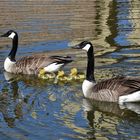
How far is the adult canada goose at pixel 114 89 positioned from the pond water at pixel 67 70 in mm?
172

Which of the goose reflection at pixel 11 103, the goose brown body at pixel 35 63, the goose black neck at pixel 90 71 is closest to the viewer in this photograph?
the goose reflection at pixel 11 103

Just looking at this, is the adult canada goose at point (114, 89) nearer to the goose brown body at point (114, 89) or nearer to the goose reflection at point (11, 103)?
the goose brown body at point (114, 89)

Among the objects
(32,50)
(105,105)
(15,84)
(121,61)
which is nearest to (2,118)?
(105,105)

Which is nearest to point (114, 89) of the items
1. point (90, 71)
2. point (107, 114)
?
point (107, 114)

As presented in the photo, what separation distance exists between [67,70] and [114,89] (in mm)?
3757

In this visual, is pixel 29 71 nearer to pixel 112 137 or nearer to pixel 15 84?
pixel 15 84

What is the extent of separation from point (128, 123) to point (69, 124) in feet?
3.65

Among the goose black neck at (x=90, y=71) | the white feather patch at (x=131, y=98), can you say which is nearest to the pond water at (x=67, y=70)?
the white feather patch at (x=131, y=98)

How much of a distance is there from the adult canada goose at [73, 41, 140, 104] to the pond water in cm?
17

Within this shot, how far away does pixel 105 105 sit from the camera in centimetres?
1158

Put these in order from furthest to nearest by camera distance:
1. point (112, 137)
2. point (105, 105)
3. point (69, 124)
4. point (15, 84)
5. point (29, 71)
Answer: point (29, 71) < point (15, 84) < point (105, 105) < point (69, 124) < point (112, 137)

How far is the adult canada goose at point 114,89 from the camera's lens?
1114cm

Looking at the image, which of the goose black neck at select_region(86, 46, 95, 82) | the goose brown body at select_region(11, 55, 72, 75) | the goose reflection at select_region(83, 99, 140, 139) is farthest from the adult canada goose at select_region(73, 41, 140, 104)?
the goose brown body at select_region(11, 55, 72, 75)

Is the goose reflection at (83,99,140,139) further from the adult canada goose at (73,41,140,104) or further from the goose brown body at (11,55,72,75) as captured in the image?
the goose brown body at (11,55,72,75)
